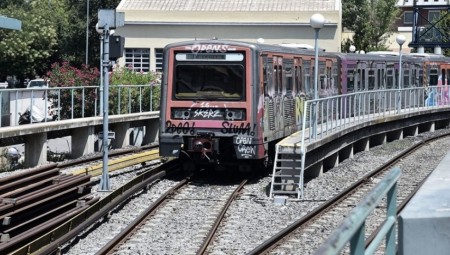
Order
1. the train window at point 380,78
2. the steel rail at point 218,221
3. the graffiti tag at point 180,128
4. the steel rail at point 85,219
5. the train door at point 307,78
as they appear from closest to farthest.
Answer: the steel rail at point 85,219, the steel rail at point 218,221, the graffiti tag at point 180,128, the train door at point 307,78, the train window at point 380,78

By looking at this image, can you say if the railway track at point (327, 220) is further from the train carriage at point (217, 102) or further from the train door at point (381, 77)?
the train door at point (381, 77)

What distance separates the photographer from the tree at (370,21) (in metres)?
58.9

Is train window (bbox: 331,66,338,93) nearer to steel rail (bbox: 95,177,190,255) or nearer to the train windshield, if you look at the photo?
the train windshield

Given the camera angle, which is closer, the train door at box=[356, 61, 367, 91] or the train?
the train

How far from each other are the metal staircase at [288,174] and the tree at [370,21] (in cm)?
4078

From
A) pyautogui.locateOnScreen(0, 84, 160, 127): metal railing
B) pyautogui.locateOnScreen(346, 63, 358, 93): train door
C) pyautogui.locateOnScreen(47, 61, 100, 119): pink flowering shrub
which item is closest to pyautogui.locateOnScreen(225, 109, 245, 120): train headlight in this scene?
pyautogui.locateOnScreen(0, 84, 160, 127): metal railing

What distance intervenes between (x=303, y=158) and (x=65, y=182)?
4.78 meters

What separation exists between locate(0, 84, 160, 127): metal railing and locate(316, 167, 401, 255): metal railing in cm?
1538

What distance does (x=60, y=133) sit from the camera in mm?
22359

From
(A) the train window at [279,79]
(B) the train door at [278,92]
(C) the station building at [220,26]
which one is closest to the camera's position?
(B) the train door at [278,92]

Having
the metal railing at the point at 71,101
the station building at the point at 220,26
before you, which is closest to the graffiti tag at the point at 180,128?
the metal railing at the point at 71,101

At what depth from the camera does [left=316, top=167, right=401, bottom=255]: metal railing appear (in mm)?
2924

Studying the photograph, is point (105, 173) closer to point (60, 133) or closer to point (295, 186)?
point (295, 186)

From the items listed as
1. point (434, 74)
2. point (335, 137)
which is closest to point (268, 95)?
point (335, 137)
